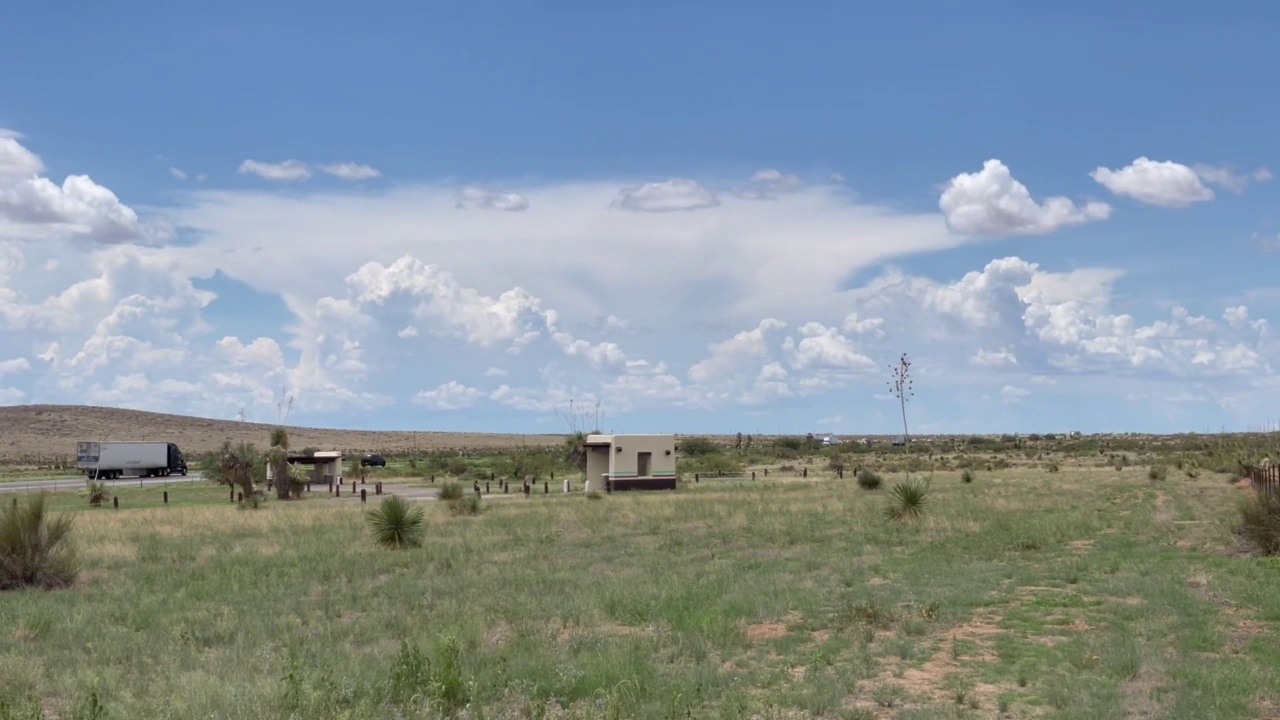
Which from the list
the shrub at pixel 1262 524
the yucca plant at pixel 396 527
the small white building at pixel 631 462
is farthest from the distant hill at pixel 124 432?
the shrub at pixel 1262 524

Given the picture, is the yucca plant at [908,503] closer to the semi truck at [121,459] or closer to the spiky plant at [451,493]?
the spiky plant at [451,493]

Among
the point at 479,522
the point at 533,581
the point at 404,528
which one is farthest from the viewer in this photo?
the point at 479,522

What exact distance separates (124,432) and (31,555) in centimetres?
14393

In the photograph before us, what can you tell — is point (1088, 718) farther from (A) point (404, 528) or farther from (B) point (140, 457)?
(B) point (140, 457)

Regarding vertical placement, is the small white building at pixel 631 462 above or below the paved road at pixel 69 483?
above

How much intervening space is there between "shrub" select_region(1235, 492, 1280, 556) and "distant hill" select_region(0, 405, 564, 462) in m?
131

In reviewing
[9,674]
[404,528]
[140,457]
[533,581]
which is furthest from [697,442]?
[9,674]

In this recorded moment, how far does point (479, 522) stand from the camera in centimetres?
3228

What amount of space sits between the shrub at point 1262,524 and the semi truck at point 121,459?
76.0 meters

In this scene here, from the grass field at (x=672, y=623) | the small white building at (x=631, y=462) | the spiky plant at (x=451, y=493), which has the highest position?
the small white building at (x=631, y=462)

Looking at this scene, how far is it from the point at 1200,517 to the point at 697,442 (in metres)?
73.4

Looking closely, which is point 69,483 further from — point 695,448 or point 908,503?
point 908,503

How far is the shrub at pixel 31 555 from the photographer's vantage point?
19547 millimetres

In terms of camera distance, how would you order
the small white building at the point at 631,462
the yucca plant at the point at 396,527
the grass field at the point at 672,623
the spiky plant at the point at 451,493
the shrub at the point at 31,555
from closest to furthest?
1. the grass field at the point at 672,623
2. the shrub at the point at 31,555
3. the yucca plant at the point at 396,527
4. the spiky plant at the point at 451,493
5. the small white building at the point at 631,462
